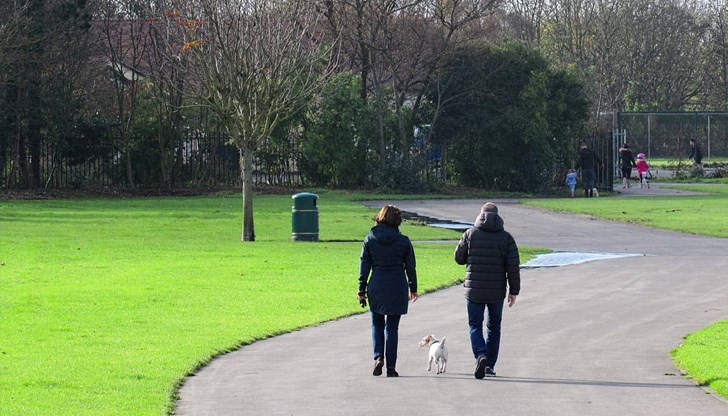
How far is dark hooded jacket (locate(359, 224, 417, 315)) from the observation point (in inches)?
468

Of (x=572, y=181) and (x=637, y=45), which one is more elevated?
(x=637, y=45)

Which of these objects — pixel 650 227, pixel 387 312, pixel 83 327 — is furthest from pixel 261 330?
pixel 650 227

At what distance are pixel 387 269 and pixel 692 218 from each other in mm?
22946

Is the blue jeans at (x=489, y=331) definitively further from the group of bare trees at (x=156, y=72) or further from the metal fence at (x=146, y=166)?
the metal fence at (x=146, y=166)

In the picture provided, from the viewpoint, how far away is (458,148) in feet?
160

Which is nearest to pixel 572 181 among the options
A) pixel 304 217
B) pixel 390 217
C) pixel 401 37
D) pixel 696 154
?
pixel 401 37

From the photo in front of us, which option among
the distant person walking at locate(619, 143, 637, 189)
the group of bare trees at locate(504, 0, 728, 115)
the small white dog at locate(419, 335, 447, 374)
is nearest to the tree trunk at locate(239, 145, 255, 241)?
the small white dog at locate(419, 335, 447, 374)

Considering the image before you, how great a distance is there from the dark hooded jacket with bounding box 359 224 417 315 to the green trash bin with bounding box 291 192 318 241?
15482 millimetres

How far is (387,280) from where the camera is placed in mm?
11930

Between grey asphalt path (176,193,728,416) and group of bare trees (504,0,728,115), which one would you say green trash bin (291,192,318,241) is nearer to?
grey asphalt path (176,193,728,416)

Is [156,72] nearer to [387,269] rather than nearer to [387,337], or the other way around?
[387,269]

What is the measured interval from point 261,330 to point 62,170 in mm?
33887

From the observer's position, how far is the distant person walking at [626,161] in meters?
49.2

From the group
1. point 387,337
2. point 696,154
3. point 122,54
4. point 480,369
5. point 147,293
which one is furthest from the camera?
point 696,154
